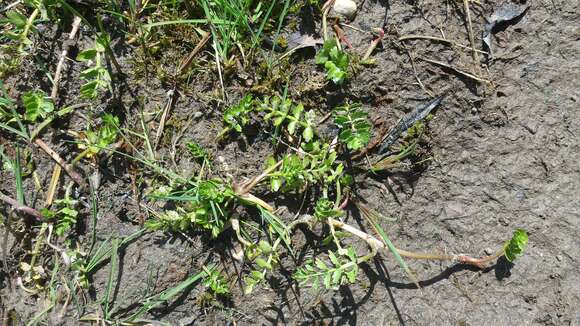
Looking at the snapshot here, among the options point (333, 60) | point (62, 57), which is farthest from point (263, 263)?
point (62, 57)

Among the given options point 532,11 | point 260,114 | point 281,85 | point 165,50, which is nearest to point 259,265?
point 260,114

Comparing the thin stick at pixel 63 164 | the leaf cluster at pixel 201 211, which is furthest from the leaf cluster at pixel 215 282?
the thin stick at pixel 63 164

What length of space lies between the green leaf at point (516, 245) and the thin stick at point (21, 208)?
2.46 m

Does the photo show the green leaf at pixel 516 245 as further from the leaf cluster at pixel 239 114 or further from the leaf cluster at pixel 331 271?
the leaf cluster at pixel 239 114

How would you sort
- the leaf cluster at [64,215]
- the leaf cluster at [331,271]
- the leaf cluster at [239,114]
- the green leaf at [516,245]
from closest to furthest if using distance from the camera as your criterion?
the green leaf at [516,245], the leaf cluster at [331,271], the leaf cluster at [239,114], the leaf cluster at [64,215]

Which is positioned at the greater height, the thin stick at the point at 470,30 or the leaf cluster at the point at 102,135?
the thin stick at the point at 470,30

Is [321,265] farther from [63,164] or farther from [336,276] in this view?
[63,164]

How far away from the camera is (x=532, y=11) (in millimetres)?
2535

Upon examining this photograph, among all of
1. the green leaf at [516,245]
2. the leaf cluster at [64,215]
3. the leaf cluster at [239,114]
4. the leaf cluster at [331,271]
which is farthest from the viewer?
the leaf cluster at [64,215]

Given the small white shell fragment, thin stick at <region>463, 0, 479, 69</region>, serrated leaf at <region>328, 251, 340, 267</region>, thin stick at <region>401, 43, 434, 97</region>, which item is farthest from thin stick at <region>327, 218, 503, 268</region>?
the small white shell fragment

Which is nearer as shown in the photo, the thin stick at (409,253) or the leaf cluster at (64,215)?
the thin stick at (409,253)

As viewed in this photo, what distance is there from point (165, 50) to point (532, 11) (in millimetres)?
1922

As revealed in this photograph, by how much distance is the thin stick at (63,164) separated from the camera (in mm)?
2770

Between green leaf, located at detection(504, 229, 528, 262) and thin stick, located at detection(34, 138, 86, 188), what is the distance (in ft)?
7.36
